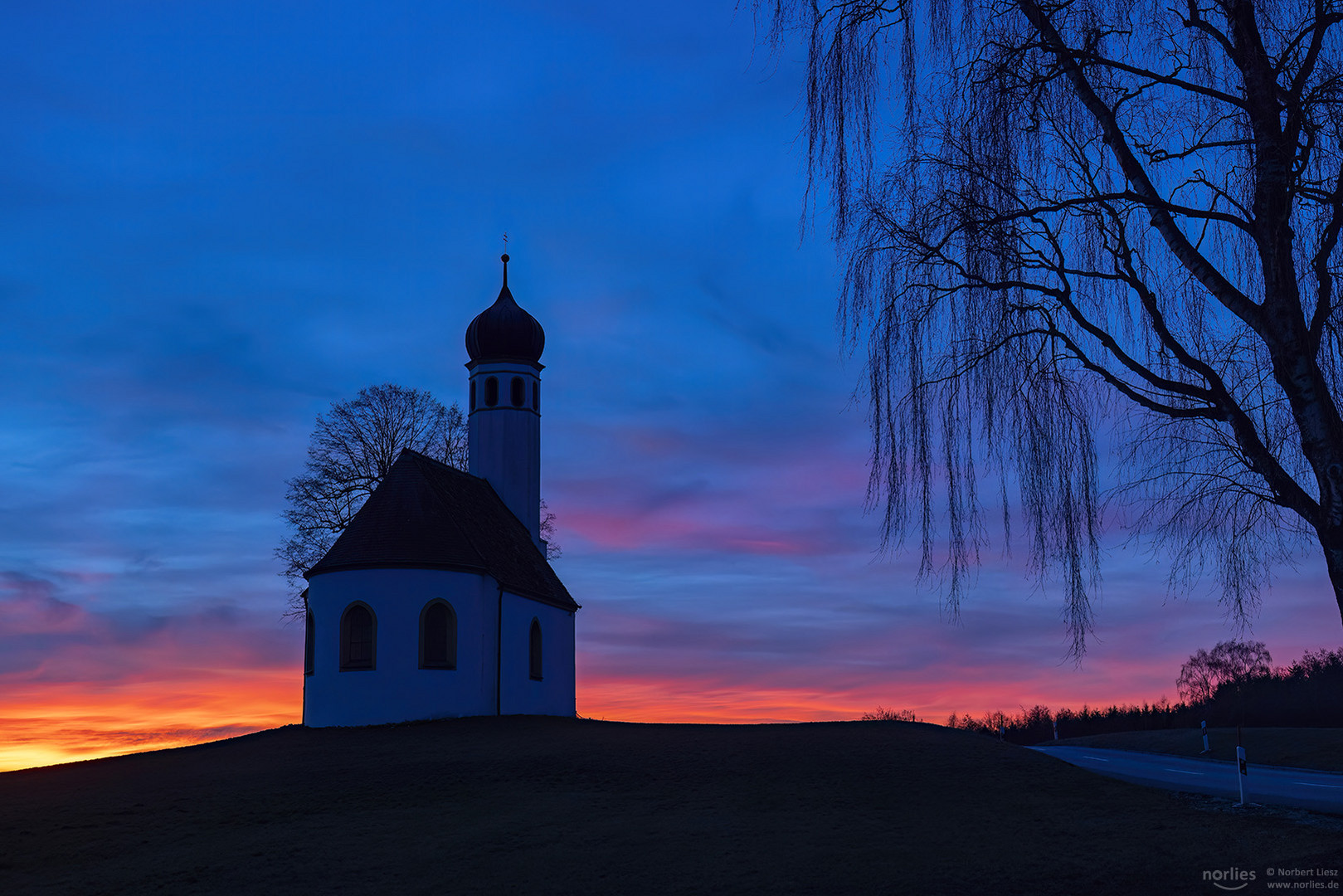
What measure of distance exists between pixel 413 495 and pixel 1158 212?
1114 inches

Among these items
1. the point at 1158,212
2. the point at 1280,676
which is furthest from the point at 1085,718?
the point at 1158,212

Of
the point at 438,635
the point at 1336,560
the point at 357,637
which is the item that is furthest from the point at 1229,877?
the point at 357,637

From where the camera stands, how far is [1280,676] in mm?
52219

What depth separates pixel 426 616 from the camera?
3222cm

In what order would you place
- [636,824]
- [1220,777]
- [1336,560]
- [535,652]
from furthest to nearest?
[535,652] < [1220,777] < [636,824] < [1336,560]

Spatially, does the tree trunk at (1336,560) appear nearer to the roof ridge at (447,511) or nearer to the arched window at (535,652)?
the roof ridge at (447,511)

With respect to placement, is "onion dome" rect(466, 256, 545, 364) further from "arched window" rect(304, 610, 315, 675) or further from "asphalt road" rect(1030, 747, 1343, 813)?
"asphalt road" rect(1030, 747, 1343, 813)

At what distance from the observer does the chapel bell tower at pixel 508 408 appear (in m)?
43.9

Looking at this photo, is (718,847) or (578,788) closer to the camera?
(718,847)

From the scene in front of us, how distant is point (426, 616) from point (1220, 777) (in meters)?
22.2

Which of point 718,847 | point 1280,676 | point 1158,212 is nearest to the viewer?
point 1158,212

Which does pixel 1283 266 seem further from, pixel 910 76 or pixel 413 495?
pixel 413 495

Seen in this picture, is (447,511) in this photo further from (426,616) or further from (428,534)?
(426,616)

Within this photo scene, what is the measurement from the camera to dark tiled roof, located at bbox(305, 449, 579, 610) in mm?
32406
